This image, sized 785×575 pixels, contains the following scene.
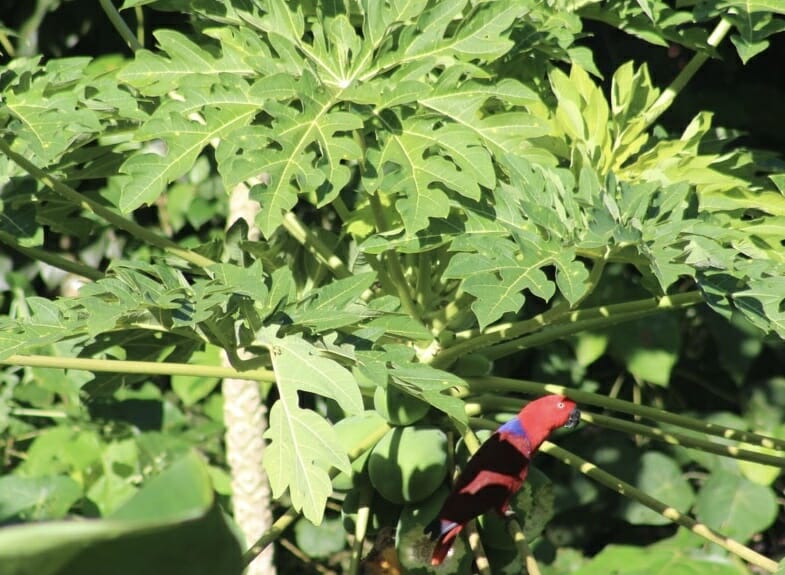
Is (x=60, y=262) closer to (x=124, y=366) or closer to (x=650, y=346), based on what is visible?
(x=124, y=366)

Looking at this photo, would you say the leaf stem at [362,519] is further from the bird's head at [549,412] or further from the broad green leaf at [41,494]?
the broad green leaf at [41,494]

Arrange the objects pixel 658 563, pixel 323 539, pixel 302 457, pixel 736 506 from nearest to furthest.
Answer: pixel 302 457, pixel 658 563, pixel 736 506, pixel 323 539

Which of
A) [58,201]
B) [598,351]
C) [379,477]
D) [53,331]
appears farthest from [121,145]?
[598,351]

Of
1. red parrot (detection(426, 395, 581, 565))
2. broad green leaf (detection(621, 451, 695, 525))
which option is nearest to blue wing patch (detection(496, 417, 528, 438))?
red parrot (detection(426, 395, 581, 565))

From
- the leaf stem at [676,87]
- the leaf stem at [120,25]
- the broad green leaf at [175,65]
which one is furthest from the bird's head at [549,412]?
the leaf stem at [120,25]

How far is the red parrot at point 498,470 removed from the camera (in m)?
1.38

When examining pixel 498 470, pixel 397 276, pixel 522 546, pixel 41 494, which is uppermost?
pixel 397 276

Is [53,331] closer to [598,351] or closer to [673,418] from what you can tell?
[673,418]

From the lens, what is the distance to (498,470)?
1.38 meters

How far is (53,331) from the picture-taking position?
1.28 m

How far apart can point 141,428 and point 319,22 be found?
1402 millimetres

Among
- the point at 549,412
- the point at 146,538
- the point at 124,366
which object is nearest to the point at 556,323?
the point at 549,412

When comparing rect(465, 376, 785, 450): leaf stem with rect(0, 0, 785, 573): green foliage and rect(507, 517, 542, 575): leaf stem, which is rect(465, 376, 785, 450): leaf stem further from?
rect(507, 517, 542, 575): leaf stem

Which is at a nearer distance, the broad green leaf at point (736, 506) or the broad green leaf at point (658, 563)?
the broad green leaf at point (658, 563)
